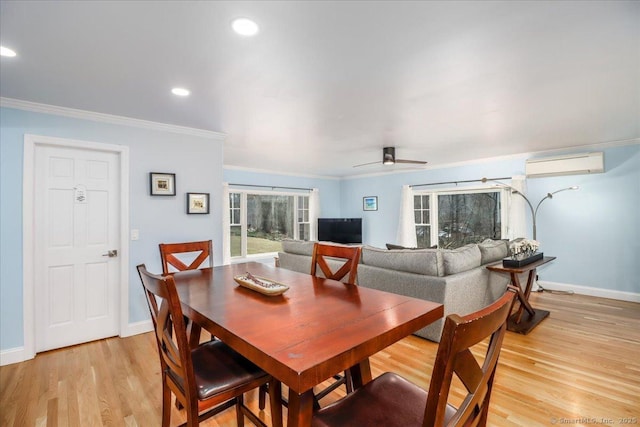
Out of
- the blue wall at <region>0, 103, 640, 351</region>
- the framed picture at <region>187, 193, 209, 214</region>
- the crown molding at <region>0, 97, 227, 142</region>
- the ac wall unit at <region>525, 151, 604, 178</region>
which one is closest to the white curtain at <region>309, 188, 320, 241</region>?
the blue wall at <region>0, 103, 640, 351</region>

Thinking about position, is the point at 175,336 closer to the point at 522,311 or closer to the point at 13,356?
the point at 13,356

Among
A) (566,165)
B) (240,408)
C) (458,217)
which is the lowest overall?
(240,408)

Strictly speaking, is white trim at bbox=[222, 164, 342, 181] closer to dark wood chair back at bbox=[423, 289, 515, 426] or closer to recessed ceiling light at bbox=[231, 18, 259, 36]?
recessed ceiling light at bbox=[231, 18, 259, 36]

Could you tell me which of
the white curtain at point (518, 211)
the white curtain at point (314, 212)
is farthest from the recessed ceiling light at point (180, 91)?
the white curtain at point (518, 211)

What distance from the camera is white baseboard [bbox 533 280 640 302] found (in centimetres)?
429

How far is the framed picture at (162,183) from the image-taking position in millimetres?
3348

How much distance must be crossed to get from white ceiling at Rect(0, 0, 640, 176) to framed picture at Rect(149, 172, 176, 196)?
1.94 ft

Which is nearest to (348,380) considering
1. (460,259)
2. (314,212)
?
(460,259)

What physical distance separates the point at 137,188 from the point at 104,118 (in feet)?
2.44

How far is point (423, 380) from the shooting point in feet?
7.70


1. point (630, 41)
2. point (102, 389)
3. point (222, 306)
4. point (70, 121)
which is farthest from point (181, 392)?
point (630, 41)

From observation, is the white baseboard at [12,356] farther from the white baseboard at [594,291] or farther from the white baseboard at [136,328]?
the white baseboard at [594,291]

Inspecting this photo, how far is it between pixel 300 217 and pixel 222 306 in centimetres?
594

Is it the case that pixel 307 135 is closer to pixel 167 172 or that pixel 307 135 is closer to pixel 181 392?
pixel 167 172
